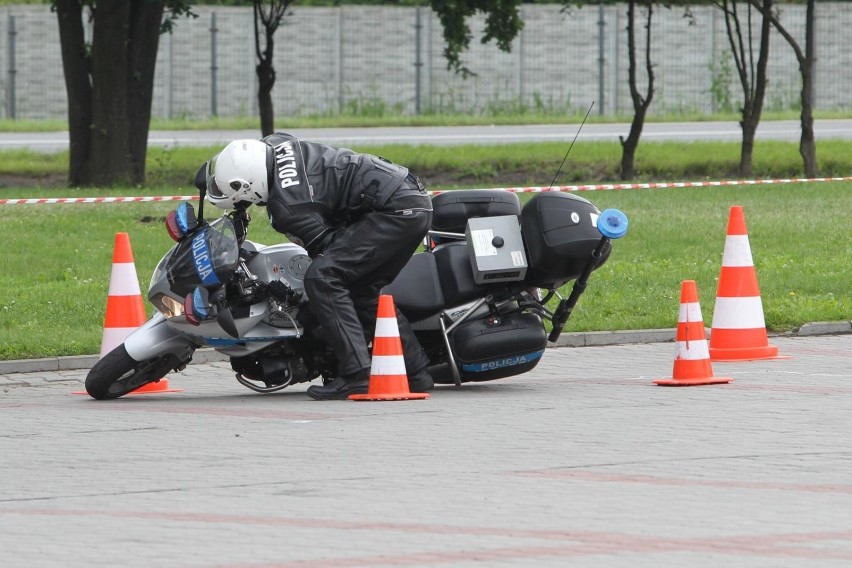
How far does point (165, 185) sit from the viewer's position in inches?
910

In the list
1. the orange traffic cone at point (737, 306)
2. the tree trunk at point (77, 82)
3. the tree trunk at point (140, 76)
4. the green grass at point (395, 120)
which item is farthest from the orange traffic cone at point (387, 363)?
the green grass at point (395, 120)

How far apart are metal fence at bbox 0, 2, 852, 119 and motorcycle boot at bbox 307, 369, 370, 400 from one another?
28.9 meters

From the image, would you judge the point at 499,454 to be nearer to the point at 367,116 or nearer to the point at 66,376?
the point at 66,376

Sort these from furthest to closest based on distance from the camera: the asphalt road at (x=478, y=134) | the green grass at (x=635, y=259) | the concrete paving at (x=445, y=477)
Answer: the asphalt road at (x=478, y=134)
the green grass at (x=635, y=259)
the concrete paving at (x=445, y=477)

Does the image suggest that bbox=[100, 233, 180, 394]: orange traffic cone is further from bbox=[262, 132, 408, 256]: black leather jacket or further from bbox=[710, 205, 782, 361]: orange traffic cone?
bbox=[710, 205, 782, 361]: orange traffic cone

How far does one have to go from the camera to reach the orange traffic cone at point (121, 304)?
10617 mm

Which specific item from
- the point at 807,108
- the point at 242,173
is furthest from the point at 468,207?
the point at 807,108

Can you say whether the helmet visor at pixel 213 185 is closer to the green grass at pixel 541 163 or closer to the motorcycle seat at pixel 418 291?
the motorcycle seat at pixel 418 291

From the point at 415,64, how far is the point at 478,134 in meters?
7.78

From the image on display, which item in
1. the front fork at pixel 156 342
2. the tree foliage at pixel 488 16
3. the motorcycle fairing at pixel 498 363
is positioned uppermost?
the tree foliage at pixel 488 16

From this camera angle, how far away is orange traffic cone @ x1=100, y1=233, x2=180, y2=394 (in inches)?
418

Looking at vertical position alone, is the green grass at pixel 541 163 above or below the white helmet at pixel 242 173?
below

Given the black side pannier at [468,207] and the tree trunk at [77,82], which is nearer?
the black side pannier at [468,207]

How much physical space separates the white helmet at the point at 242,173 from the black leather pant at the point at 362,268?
509 millimetres
